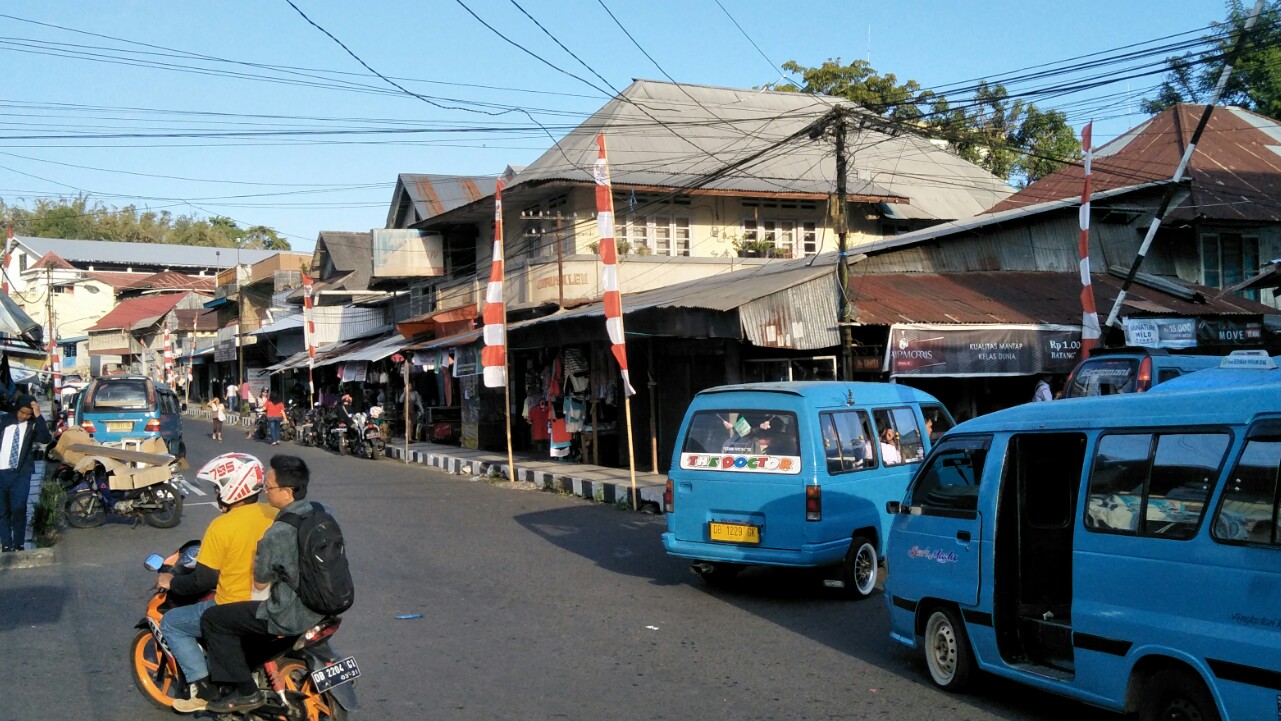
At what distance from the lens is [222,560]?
5.26 metres

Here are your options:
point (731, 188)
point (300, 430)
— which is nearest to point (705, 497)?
point (731, 188)

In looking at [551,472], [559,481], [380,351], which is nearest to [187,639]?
[559,481]

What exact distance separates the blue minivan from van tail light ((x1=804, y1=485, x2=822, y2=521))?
14.9 metres

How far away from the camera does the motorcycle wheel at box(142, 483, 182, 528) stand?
45.3 feet

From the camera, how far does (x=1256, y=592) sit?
14.4ft

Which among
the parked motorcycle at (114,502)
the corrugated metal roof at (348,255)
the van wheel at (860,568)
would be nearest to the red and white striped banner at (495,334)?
the parked motorcycle at (114,502)

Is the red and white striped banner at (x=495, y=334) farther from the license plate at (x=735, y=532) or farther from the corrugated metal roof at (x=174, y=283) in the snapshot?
the corrugated metal roof at (x=174, y=283)

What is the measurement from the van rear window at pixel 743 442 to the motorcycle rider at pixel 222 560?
483 cm

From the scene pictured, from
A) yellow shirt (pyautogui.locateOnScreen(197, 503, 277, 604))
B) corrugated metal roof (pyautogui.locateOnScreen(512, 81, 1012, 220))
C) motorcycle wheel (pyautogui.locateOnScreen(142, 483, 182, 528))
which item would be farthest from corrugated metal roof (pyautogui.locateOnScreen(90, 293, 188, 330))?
yellow shirt (pyautogui.locateOnScreen(197, 503, 277, 604))

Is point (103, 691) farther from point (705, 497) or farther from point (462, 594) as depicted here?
point (705, 497)

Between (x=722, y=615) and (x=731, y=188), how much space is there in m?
19.0

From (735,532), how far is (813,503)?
813 mm

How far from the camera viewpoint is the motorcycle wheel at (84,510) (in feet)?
45.2

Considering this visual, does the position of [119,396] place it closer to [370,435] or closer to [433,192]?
[370,435]
